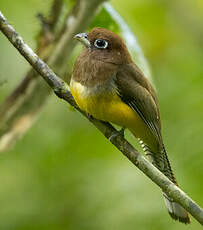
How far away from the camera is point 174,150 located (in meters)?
6.34

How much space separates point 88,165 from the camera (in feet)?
20.2

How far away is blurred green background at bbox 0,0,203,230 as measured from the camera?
19.0ft

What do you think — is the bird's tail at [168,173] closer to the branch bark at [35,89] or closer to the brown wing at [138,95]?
the brown wing at [138,95]

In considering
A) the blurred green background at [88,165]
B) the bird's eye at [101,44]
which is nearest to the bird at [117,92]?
the bird's eye at [101,44]

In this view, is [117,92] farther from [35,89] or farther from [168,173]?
[168,173]

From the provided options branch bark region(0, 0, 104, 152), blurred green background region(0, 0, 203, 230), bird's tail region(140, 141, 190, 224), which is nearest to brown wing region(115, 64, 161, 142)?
bird's tail region(140, 141, 190, 224)

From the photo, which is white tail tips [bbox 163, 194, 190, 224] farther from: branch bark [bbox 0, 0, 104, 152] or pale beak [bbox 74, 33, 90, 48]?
pale beak [bbox 74, 33, 90, 48]

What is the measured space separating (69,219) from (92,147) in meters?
0.88

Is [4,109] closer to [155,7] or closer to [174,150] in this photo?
[174,150]

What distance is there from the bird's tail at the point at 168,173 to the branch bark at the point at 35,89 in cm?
108

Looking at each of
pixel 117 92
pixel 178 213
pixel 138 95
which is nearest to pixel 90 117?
pixel 117 92

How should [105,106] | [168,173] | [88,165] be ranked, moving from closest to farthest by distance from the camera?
[105,106], [168,173], [88,165]

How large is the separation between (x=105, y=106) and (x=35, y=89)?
0.66m

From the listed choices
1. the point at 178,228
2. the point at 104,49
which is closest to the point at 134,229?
the point at 178,228
